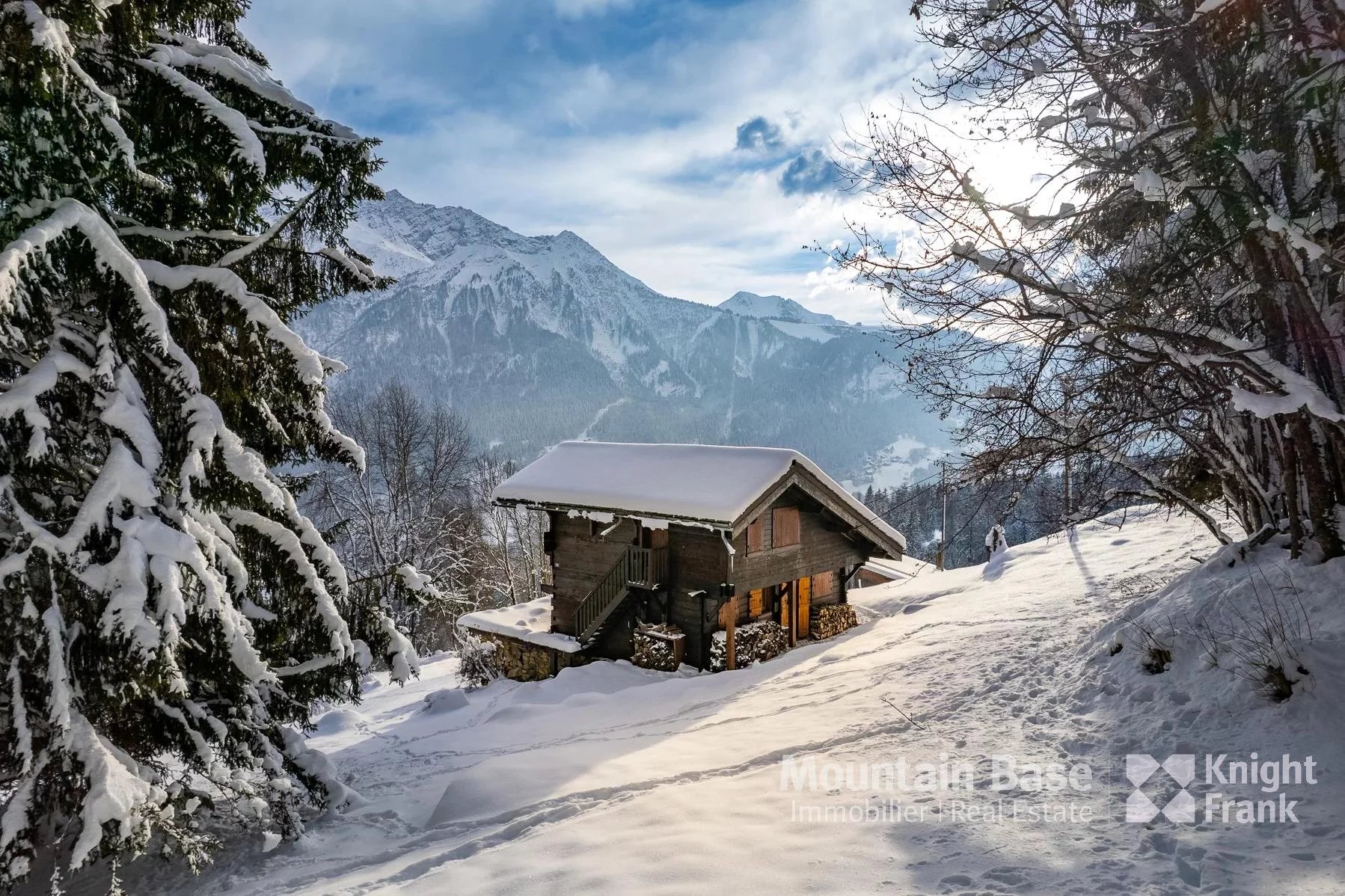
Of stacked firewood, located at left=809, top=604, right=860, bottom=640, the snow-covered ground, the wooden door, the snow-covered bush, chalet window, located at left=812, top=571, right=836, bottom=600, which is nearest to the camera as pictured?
the snow-covered ground

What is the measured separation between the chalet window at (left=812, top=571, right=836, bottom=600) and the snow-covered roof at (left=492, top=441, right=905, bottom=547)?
2.10m

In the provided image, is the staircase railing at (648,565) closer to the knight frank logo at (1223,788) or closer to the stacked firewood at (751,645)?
the stacked firewood at (751,645)

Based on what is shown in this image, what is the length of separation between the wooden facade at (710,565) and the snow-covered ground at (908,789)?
5.71 m

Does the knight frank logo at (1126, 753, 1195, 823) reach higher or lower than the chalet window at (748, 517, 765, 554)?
lower

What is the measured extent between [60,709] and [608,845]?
12.5 feet

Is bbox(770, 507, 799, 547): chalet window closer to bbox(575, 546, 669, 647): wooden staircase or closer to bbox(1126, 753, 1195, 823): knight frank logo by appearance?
bbox(575, 546, 669, 647): wooden staircase

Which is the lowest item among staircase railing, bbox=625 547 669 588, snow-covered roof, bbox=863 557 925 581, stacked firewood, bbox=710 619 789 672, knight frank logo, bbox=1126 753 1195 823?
stacked firewood, bbox=710 619 789 672

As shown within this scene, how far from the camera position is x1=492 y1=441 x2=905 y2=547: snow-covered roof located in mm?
15781

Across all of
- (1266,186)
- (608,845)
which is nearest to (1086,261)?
(1266,186)

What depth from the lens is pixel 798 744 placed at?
7012mm

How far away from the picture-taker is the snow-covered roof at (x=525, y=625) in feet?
59.4

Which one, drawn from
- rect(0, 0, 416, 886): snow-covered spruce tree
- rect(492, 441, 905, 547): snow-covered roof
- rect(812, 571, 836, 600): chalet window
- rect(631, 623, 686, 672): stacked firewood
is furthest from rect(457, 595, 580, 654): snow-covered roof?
rect(0, 0, 416, 886): snow-covered spruce tree

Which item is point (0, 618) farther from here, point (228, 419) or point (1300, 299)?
point (1300, 299)

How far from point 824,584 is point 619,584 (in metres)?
6.25
